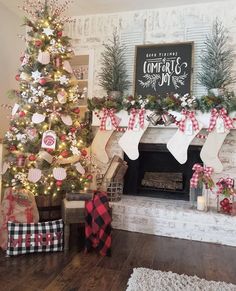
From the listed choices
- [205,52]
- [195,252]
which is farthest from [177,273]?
[205,52]

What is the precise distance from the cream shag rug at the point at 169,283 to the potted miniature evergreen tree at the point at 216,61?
2.03 m

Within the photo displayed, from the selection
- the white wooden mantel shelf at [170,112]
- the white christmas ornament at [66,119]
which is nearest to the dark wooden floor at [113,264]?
the white christmas ornament at [66,119]

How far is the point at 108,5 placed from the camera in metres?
3.54

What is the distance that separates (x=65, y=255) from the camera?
7.70 feet

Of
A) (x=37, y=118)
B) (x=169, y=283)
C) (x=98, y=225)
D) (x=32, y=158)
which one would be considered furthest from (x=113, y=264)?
(x=37, y=118)

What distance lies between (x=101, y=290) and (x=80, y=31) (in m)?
3.45

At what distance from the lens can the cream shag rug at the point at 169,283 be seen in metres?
1.84

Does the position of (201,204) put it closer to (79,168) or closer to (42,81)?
(79,168)

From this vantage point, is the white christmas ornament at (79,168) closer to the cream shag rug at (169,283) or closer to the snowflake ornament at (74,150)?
the snowflake ornament at (74,150)

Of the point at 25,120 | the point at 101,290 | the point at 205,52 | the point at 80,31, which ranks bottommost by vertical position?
the point at 101,290

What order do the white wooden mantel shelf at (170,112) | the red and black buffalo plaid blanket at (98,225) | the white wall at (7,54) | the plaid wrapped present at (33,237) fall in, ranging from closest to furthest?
the plaid wrapped present at (33,237) → the red and black buffalo plaid blanket at (98,225) → the white wooden mantel shelf at (170,112) → the white wall at (7,54)

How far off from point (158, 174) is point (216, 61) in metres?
1.67

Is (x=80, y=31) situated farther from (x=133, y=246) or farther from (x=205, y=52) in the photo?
(x=133, y=246)

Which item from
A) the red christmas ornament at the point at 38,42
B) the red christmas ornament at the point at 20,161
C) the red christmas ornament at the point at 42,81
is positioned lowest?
the red christmas ornament at the point at 20,161
